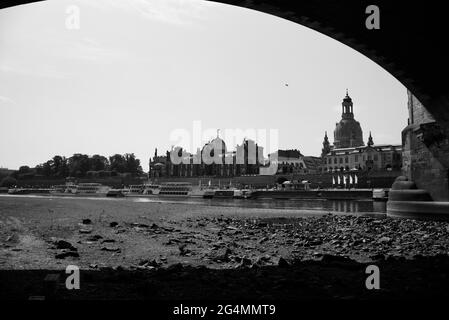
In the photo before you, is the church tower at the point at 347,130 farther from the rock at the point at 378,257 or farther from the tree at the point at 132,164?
the rock at the point at 378,257

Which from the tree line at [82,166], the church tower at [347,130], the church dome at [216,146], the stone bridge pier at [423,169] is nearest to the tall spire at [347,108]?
the church tower at [347,130]

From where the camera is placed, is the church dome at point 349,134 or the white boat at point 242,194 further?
the church dome at point 349,134

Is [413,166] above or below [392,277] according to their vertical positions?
above

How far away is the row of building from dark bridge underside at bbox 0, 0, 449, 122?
4978 inches

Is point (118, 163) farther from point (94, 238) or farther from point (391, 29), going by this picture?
point (391, 29)

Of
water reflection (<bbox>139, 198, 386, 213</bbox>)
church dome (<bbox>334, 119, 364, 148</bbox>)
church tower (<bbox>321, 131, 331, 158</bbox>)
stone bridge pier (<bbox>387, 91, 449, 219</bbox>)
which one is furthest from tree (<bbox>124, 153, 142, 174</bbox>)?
stone bridge pier (<bbox>387, 91, 449, 219</bbox>)

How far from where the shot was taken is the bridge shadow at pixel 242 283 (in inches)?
312

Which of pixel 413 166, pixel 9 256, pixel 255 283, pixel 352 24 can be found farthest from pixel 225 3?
pixel 413 166

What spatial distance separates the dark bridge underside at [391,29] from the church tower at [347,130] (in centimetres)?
14806

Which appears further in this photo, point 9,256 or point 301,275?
point 9,256

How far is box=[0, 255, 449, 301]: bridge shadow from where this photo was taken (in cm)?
793

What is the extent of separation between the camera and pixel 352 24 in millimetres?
10953
